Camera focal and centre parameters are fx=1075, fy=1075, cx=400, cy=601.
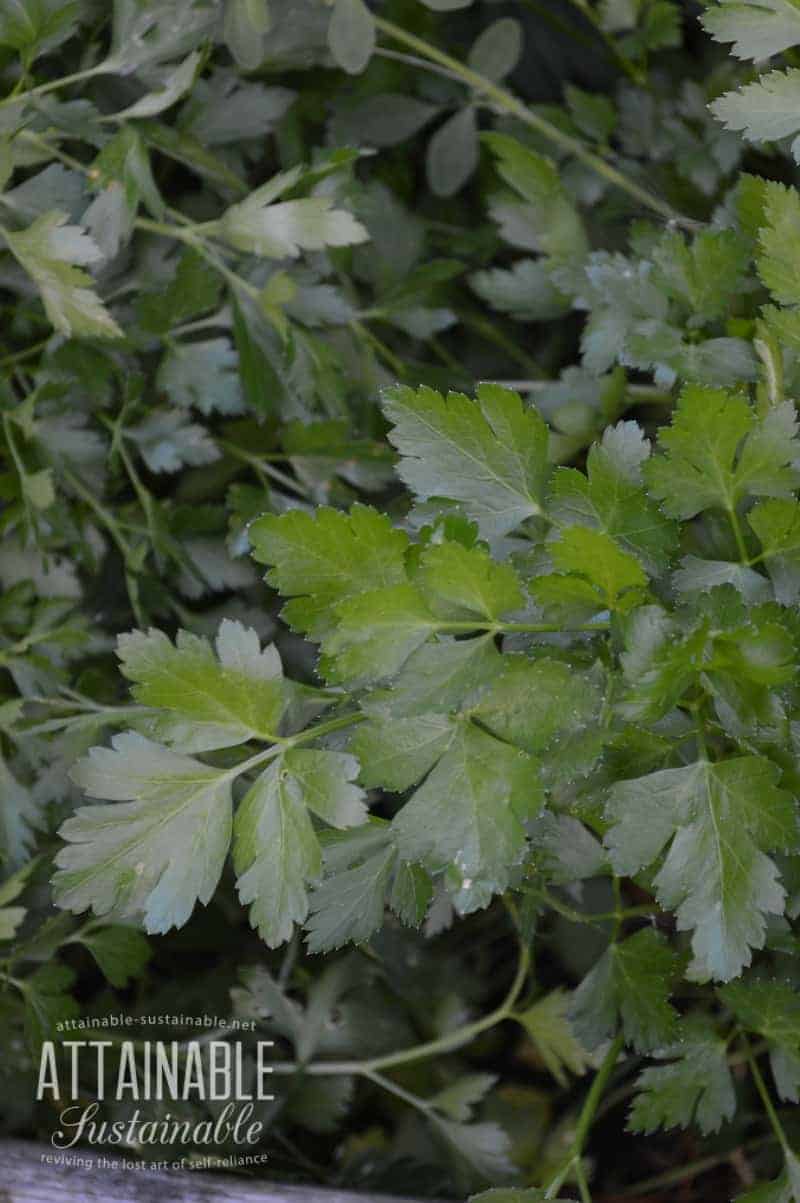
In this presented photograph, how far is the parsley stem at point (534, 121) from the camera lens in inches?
45.8

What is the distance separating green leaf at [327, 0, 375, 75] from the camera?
0.99m

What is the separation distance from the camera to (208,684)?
0.79 m

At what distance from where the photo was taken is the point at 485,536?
81 centimetres

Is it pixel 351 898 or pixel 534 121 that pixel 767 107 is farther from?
pixel 351 898

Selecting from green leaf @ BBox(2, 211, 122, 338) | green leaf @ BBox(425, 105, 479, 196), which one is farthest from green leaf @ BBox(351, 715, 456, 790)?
green leaf @ BBox(425, 105, 479, 196)

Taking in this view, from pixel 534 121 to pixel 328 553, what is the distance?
2.30 ft

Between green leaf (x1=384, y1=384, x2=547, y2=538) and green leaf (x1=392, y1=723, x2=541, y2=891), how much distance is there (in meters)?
0.18

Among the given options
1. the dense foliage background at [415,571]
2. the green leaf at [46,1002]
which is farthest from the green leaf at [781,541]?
the green leaf at [46,1002]

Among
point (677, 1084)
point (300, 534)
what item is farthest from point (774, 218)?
point (677, 1084)

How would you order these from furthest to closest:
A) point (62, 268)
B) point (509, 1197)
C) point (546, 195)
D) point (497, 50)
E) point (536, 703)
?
point (497, 50), point (546, 195), point (62, 268), point (509, 1197), point (536, 703)

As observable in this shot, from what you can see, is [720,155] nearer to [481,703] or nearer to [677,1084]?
[481,703]

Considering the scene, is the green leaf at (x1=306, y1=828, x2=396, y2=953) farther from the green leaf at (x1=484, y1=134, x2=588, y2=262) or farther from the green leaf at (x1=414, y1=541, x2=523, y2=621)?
the green leaf at (x1=484, y1=134, x2=588, y2=262)

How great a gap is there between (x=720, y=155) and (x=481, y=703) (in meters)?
0.82

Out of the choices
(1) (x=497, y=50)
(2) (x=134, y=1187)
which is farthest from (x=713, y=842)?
(1) (x=497, y=50)
